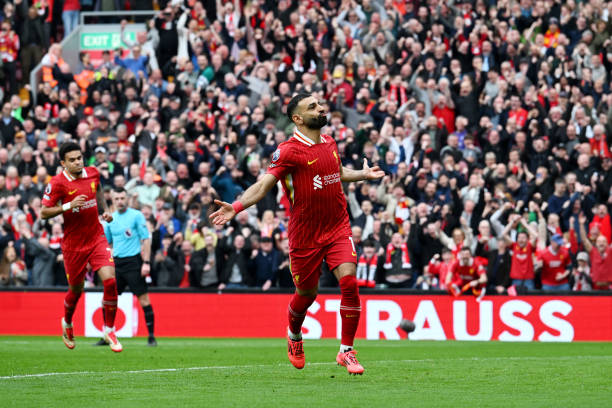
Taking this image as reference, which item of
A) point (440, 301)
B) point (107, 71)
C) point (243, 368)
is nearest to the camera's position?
point (243, 368)

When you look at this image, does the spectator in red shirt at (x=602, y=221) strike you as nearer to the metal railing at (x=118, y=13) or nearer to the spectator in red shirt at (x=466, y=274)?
the spectator in red shirt at (x=466, y=274)

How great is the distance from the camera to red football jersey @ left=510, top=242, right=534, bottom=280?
71.4ft

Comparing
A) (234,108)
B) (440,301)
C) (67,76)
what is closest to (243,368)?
(440,301)

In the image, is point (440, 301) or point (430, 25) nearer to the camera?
point (440, 301)

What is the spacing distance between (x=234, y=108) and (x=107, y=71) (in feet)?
14.7

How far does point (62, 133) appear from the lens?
1095 inches

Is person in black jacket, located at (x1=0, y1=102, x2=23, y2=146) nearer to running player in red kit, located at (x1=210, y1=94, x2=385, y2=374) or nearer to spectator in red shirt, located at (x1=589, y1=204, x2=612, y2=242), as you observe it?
spectator in red shirt, located at (x1=589, y1=204, x2=612, y2=242)

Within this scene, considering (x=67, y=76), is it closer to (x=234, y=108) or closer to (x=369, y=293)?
(x=234, y=108)

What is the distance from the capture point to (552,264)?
71.6 ft

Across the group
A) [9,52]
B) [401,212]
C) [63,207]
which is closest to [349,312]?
[63,207]

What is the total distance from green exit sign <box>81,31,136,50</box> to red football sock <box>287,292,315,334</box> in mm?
22615

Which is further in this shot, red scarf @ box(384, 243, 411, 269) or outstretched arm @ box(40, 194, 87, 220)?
red scarf @ box(384, 243, 411, 269)

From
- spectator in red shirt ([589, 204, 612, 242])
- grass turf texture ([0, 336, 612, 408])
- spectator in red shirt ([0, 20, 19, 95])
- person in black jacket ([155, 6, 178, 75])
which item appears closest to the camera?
grass turf texture ([0, 336, 612, 408])

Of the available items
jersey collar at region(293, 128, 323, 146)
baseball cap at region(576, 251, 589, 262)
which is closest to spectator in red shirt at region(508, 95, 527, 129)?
baseball cap at region(576, 251, 589, 262)
